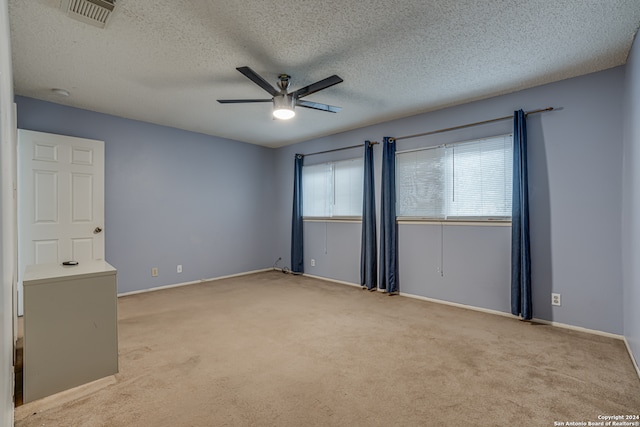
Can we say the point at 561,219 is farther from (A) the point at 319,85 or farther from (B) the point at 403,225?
(A) the point at 319,85

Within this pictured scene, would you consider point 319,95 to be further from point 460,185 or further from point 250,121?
point 460,185

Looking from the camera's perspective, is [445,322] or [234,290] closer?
[445,322]

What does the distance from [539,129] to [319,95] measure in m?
2.39

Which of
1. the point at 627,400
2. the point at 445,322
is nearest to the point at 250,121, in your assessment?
the point at 445,322

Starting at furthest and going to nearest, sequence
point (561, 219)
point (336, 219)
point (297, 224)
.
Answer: point (297, 224) < point (336, 219) < point (561, 219)

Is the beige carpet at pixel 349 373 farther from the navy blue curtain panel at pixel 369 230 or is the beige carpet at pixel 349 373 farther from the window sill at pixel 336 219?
the window sill at pixel 336 219

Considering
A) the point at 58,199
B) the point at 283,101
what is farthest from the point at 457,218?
the point at 58,199

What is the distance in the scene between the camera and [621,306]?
2.83m

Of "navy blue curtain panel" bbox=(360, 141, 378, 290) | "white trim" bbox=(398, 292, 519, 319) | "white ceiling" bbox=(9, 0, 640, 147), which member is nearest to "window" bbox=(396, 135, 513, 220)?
"navy blue curtain panel" bbox=(360, 141, 378, 290)

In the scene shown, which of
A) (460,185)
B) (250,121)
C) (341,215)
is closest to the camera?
(460,185)

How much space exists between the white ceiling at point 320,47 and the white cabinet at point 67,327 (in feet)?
5.89

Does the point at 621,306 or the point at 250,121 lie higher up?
the point at 250,121

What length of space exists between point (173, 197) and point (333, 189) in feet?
8.53

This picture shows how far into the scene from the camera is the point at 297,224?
5.80 meters
